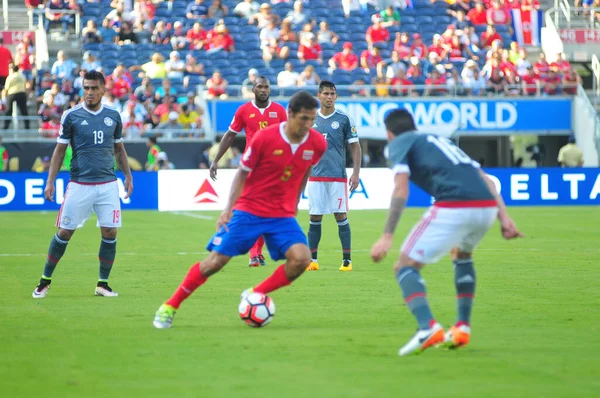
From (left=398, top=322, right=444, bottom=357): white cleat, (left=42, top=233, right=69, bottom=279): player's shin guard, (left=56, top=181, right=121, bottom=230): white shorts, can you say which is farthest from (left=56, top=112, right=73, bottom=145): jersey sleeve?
(left=398, top=322, right=444, bottom=357): white cleat

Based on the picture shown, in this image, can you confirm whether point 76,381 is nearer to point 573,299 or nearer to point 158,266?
point 573,299

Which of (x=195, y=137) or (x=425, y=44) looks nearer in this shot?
(x=195, y=137)

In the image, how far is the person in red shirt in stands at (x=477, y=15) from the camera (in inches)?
1462

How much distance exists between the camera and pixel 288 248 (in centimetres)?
909

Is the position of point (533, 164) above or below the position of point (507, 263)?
below

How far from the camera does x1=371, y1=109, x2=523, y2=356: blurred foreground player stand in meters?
7.64

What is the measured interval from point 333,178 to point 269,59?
19.5 meters

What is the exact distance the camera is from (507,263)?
1527cm

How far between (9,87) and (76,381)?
77.7 ft

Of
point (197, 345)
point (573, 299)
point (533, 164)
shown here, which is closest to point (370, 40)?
point (533, 164)

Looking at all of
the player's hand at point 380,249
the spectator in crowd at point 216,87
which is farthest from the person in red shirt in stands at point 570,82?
the player's hand at point 380,249

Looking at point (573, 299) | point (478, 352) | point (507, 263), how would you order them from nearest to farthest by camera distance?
point (478, 352) → point (573, 299) → point (507, 263)

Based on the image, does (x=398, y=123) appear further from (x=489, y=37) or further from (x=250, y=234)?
(x=489, y=37)

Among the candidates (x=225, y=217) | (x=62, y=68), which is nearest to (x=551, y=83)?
(x=62, y=68)
